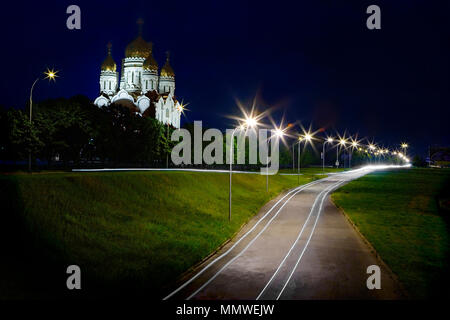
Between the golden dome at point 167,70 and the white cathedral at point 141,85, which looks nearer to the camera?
the white cathedral at point 141,85

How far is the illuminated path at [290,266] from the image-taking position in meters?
14.9

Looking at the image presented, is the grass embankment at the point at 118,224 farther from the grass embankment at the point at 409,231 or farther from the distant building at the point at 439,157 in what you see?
the distant building at the point at 439,157

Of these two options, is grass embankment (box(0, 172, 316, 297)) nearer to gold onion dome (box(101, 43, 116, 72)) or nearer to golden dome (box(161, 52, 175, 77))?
golden dome (box(161, 52, 175, 77))

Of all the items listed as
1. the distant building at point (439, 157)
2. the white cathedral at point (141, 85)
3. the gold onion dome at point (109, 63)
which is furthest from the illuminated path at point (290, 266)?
the distant building at point (439, 157)

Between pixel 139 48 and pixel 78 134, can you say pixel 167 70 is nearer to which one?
pixel 139 48

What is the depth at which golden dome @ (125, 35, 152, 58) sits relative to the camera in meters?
96.1

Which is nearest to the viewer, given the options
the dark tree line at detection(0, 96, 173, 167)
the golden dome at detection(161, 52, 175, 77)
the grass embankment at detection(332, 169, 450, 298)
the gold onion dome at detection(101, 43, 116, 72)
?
the grass embankment at detection(332, 169, 450, 298)

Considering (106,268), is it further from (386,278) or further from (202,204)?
(202,204)

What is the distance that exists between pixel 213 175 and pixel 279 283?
2838cm

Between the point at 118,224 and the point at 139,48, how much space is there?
81.4 metres

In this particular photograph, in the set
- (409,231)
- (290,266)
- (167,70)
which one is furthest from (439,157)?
(290,266)

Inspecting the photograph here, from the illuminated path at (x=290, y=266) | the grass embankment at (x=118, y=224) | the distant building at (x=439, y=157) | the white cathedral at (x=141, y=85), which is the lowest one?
the illuminated path at (x=290, y=266)

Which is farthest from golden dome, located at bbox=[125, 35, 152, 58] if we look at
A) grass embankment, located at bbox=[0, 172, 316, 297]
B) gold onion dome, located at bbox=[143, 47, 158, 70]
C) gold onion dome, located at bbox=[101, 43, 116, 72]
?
grass embankment, located at bbox=[0, 172, 316, 297]

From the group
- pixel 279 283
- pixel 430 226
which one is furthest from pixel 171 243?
pixel 430 226
